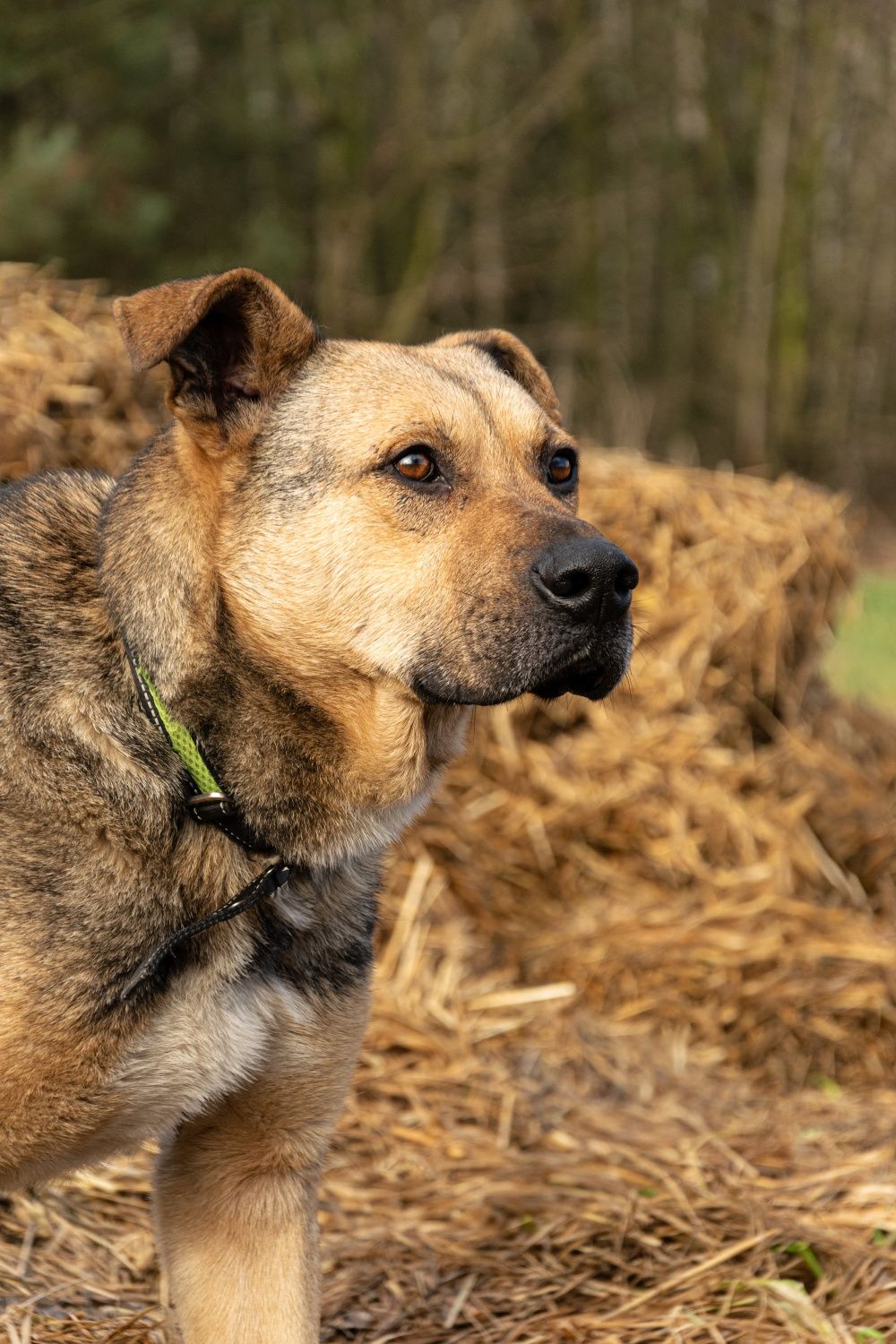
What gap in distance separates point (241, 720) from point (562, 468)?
3.79ft

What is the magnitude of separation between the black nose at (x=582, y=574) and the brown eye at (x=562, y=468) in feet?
2.08

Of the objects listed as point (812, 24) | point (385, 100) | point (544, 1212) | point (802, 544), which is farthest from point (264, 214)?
point (544, 1212)

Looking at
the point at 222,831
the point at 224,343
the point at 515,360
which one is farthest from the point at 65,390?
the point at 222,831

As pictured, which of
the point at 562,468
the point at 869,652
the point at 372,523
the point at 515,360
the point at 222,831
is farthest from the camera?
the point at 869,652

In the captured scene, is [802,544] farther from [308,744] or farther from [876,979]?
[308,744]

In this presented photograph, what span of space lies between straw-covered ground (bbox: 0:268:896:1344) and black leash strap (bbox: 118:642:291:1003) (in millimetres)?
1088

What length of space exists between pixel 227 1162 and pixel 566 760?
141 inches

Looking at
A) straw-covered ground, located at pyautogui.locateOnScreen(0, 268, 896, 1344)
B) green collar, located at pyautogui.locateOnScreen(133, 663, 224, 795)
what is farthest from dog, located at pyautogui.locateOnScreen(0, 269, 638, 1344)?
straw-covered ground, located at pyautogui.locateOnScreen(0, 268, 896, 1344)

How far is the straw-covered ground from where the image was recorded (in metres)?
3.93

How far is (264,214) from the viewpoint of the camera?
18.7m

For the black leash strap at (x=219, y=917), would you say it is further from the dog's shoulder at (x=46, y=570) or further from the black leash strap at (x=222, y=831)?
the dog's shoulder at (x=46, y=570)

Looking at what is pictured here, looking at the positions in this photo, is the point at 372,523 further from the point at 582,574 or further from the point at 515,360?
the point at 515,360

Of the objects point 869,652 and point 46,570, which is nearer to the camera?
point 46,570

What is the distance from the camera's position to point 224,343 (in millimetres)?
3422
